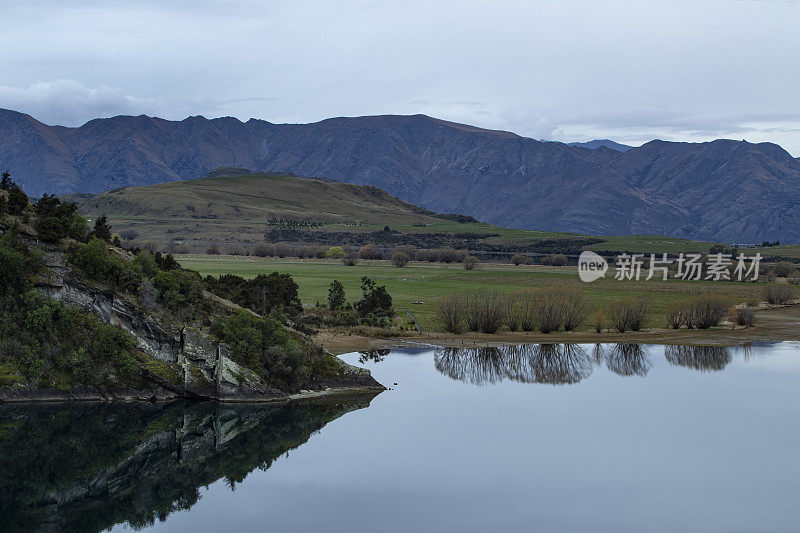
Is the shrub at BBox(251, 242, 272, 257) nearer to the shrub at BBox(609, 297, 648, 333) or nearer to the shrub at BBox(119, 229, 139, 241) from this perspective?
the shrub at BBox(119, 229, 139, 241)

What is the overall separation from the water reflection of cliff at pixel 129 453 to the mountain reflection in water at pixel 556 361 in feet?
31.2

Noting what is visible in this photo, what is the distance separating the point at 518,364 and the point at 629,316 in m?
14.9

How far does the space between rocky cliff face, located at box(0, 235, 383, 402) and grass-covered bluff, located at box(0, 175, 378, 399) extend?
1.7 inches

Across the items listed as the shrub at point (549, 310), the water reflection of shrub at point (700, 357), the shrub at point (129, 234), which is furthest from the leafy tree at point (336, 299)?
the shrub at point (129, 234)

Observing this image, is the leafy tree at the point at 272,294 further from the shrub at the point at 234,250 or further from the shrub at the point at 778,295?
the shrub at the point at 234,250

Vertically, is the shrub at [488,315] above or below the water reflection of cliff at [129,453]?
above

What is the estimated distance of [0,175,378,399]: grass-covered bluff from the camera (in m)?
32.8

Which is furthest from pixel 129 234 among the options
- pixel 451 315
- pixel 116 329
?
pixel 116 329

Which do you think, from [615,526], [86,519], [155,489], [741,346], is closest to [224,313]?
[155,489]

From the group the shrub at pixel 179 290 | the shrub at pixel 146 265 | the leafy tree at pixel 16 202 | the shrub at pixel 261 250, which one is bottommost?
the shrub at pixel 261 250

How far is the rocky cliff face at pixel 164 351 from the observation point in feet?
111

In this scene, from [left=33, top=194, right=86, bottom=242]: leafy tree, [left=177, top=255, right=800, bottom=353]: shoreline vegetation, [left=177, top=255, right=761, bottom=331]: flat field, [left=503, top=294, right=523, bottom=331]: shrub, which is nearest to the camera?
[left=33, top=194, right=86, bottom=242]: leafy tree

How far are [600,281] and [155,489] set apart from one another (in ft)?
239

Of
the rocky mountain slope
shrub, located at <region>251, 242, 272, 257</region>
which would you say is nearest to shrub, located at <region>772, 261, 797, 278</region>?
shrub, located at <region>251, 242, 272, 257</region>
